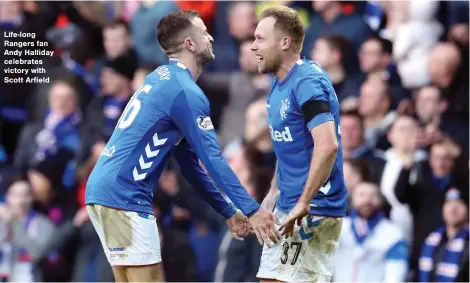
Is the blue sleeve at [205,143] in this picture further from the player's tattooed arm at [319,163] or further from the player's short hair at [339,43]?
the player's short hair at [339,43]

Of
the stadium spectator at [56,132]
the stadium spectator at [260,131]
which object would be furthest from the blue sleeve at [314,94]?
the stadium spectator at [56,132]

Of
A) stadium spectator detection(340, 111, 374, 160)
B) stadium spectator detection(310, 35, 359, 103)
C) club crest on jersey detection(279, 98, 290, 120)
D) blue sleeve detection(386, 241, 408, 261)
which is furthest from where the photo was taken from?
stadium spectator detection(310, 35, 359, 103)

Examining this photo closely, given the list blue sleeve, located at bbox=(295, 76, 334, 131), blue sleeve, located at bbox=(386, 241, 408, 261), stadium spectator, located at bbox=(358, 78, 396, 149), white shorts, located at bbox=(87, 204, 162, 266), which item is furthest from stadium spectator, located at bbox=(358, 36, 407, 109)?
white shorts, located at bbox=(87, 204, 162, 266)

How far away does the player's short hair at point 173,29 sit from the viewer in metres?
6.26

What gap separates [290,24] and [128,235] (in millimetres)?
1640

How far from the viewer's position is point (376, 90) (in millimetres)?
9492

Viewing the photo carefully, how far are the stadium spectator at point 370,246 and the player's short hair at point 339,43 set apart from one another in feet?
4.72

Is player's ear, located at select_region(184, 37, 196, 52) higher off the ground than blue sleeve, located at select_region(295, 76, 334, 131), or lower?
higher

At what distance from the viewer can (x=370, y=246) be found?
9.05m

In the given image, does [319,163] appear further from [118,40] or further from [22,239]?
[118,40]

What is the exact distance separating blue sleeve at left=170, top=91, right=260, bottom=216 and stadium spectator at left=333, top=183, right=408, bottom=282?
3389mm

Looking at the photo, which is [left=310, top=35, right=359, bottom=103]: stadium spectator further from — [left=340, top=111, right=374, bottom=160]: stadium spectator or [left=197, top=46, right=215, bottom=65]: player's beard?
[left=197, top=46, right=215, bottom=65]: player's beard

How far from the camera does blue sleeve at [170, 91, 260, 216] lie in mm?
5863

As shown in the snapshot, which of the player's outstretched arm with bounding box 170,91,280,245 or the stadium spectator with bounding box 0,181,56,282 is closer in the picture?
the player's outstretched arm with bounding box 170,91,280,245
